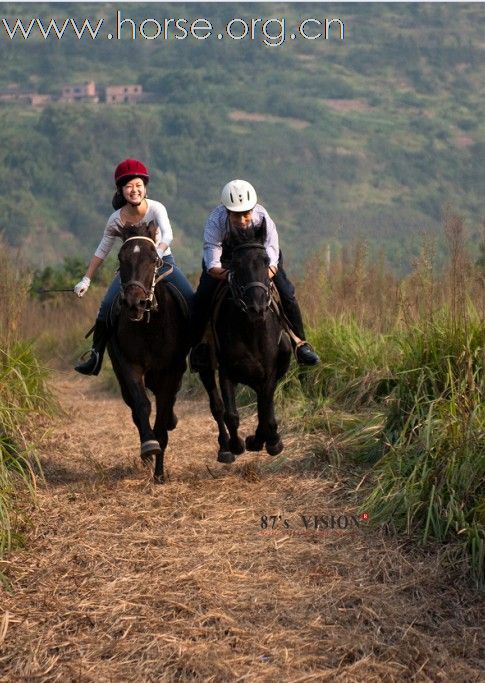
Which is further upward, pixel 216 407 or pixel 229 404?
pixel 229 404

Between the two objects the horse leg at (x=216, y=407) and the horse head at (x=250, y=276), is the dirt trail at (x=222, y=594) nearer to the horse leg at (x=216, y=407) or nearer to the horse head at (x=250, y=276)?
the horse leg at (x=216, y=407)

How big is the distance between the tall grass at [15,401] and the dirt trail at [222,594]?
0.71 feet

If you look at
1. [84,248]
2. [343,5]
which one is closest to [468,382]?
[84,248]

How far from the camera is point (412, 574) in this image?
702 centimetres

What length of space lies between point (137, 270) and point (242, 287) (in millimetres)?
793

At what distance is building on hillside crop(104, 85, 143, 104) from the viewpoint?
4916 inches

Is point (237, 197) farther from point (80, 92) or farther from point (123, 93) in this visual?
point (123, 93)

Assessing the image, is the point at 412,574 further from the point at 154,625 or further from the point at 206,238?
the point at 206,238

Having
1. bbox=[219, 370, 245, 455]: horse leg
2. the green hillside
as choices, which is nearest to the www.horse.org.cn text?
the green hillside

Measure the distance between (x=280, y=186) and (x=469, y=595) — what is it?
98.8 meters

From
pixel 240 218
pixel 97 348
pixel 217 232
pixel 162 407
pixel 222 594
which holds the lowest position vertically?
pixel 222 594

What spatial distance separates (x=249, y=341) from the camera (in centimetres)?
928

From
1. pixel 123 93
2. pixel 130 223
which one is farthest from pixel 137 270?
pixel 123 93

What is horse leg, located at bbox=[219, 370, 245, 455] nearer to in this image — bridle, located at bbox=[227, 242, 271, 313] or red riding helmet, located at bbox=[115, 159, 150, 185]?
bridle, located at bbox=[227, 242, 271, 313]
